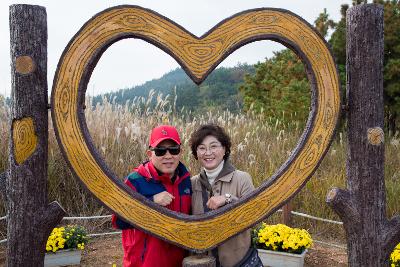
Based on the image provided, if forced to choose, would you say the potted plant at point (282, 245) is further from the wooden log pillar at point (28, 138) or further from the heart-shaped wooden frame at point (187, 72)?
the wooden log pillar at point (28, 138)

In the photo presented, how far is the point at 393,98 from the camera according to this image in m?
9.23

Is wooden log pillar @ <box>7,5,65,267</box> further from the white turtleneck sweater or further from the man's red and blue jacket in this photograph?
the white turtleneck sweater

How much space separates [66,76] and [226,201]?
41.8 inches

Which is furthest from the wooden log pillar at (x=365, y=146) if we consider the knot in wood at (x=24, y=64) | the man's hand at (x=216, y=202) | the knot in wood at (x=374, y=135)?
the knot in wood at (x=24, y=64)

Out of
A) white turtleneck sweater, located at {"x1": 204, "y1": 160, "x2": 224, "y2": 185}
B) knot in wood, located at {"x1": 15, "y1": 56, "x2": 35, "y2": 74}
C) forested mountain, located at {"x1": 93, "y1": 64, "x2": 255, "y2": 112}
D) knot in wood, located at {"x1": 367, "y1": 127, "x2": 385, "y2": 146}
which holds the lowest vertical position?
white turtleneck sweater, located at {"x1": 204, "y1": 160, "x2": 224, "y2": 185}

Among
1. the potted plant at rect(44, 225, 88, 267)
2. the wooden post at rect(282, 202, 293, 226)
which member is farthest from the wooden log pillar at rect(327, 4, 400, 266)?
the potted plant at rect(44, 225, 88, 267)

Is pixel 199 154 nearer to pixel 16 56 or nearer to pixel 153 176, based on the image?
pixel 153 176

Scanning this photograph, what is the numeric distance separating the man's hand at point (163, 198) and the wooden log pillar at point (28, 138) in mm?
541

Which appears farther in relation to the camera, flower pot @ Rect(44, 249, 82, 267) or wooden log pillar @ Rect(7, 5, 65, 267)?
flower pot @ Rect(44, 249, 82, 267)

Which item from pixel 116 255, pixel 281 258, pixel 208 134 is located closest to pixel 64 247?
pixel 116 255

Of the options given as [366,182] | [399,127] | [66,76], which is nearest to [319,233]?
[366,182]

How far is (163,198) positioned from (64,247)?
7.32 feet

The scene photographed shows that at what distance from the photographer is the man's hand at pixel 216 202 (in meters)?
2.51

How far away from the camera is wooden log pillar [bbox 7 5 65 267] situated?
2.47 m
